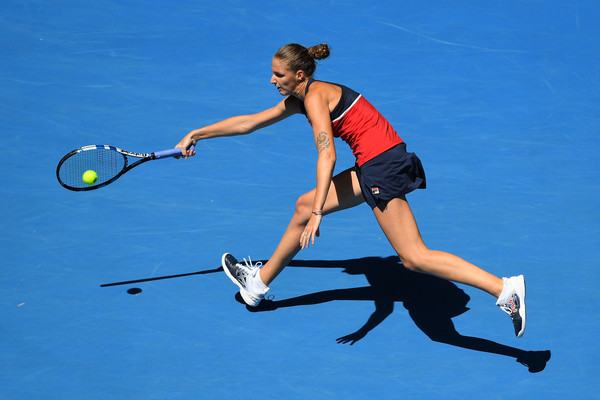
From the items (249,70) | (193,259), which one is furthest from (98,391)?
(249,70)

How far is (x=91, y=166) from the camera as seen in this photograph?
5875 millimetres

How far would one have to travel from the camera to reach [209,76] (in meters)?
9.34

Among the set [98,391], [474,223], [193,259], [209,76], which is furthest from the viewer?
[209,76]

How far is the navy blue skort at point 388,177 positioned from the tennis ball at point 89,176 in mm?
2066

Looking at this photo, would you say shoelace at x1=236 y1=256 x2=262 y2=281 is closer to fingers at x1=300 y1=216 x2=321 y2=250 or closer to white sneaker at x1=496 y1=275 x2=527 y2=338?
fingers at x1=300 y1=216 x2=321 y2=250

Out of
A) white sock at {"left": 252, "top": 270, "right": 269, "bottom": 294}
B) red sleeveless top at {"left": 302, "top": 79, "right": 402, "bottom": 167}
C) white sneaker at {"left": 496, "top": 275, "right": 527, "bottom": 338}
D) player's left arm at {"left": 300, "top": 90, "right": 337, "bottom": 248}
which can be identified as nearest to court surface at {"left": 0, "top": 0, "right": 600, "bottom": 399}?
white sock at {"left": 252, "top": 270, "right": 269, "bottom": 294}

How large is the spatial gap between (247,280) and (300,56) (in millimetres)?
1589

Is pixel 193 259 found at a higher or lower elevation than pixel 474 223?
lower

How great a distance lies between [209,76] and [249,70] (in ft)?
1.64

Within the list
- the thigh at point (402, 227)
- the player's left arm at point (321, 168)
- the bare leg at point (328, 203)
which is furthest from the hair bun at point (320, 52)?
the thigh at point (402, 227)

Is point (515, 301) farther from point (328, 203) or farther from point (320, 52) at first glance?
point (320, 52)

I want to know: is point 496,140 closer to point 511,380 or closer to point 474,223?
point 474,223

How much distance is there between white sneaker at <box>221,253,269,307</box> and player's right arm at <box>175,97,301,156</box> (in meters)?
0.84

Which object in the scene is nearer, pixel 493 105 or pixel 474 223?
pixel 474 223
